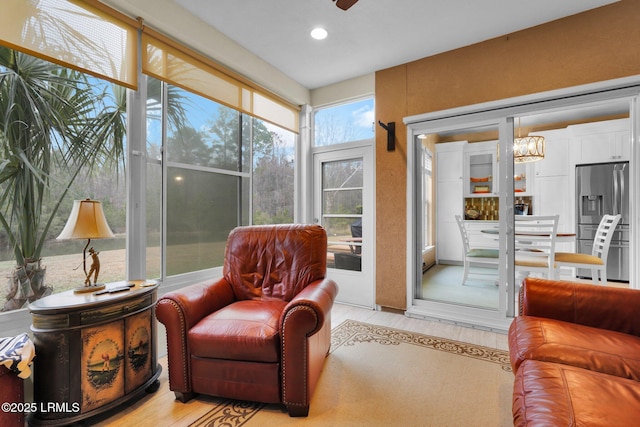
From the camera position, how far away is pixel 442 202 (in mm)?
3512

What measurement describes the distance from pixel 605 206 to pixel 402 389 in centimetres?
396

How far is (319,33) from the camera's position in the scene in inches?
107

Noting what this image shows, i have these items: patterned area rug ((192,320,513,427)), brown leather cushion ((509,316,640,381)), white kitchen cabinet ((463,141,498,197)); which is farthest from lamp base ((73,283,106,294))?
white kitchen cabinet ((463,141,498,197))

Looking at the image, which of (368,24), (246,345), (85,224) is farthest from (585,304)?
(85,224)

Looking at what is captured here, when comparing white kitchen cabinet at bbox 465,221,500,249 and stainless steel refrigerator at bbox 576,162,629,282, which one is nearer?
white kitchen cabinet at bbox 465,221,500,249

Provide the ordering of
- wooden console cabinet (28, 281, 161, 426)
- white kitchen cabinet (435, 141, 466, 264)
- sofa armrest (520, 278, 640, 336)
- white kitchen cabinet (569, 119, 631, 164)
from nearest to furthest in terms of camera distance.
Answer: wooden console cabinet (28, 281, 161, 426), sofa armrest (520, 278, 640, 336), white kitchen cabinet (435, 141, 466, 264), white kitchen cabinet (569, 119, 631, 164)

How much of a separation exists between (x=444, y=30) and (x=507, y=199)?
1.68 meters

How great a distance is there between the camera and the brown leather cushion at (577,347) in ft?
4.02

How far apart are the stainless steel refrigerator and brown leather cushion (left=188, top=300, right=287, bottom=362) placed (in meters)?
4.25

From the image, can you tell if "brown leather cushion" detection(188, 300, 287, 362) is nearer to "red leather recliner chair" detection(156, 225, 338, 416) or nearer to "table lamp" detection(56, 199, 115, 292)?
"red leather recliner chair" detection(156, 225, 338, 416)

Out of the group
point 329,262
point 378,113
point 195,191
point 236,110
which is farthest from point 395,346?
point 236,110

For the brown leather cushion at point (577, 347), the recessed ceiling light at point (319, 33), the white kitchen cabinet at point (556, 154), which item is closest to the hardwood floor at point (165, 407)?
the brown leather cushion at point (577, 347)

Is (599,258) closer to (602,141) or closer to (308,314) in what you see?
(602,141)

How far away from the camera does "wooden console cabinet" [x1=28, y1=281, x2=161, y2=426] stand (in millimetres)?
1452
